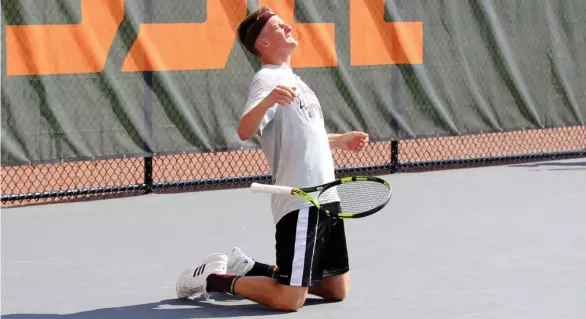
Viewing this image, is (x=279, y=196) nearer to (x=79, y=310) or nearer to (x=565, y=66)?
(x=79, y=310)

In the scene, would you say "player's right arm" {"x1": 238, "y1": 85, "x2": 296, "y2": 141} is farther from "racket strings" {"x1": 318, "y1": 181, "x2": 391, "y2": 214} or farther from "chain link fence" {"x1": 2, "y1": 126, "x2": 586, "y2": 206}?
"chain link fence" {"x1": 2, "y1": 126, "x2": 586, "y2": 206}

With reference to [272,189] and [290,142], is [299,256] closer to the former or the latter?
[272,189]

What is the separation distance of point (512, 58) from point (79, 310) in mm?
7075

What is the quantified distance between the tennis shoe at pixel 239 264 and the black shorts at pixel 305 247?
29 cm

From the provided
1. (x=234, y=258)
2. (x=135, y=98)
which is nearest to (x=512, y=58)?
(x=135, y=98)

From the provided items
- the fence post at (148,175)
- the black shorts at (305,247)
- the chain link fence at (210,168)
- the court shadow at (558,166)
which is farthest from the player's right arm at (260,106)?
the court shadow at (558,166)

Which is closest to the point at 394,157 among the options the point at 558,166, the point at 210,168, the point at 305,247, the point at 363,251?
the point at 558,166

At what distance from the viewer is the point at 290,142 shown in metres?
5.21

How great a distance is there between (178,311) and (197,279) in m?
0.20

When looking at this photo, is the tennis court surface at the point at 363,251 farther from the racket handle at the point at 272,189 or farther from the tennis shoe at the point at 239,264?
the racket handle at the point at 272,189

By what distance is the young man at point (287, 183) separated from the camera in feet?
16.7

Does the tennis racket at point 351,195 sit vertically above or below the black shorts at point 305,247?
above

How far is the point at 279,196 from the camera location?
5199 millimetres

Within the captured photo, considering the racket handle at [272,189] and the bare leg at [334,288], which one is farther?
the bare leg at [334,288]
